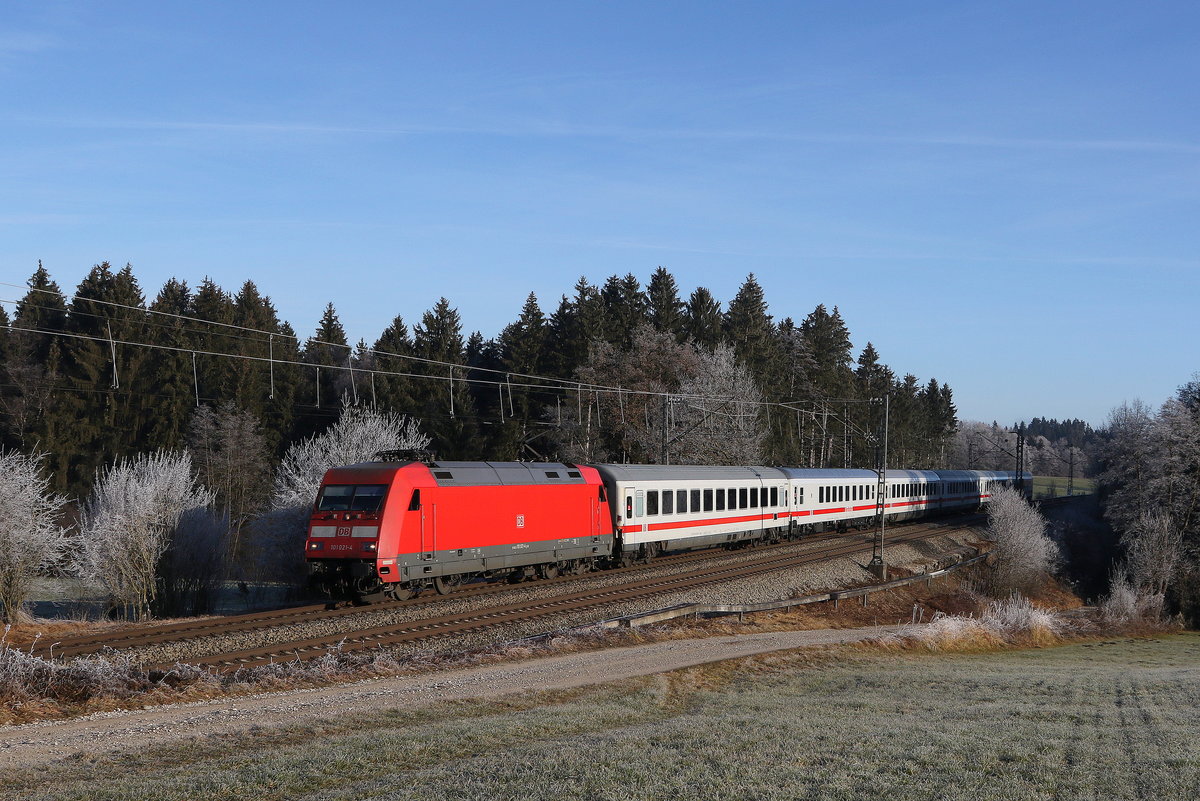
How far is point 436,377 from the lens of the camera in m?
55.2

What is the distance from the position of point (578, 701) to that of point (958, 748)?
5.89m

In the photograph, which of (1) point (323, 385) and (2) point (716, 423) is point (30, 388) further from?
(2) point (716, 423)

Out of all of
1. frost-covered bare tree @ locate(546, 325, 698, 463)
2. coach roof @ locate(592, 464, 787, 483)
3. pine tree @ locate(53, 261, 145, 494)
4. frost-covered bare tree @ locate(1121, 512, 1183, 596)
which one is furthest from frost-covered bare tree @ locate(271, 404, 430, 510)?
frost-covered bare tree @ locate(1121, 512, 1183, 596)

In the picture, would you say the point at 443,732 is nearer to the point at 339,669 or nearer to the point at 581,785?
the point at 581,785

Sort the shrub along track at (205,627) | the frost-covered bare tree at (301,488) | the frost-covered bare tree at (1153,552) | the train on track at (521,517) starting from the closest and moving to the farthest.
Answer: the shrub along track at (205,627) → the train on track at (521,517) → the frost-covered bare tree at (301,488) → the frost-covered bare tree at (1153,552)

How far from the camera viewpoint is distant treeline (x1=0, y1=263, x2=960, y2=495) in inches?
2630

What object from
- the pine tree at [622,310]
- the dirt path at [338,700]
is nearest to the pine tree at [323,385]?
the pine tree at [622,310]

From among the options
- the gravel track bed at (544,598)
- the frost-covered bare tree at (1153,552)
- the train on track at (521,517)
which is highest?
the train on track at (521,517)

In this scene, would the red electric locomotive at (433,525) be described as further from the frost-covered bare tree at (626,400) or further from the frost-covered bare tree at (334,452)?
the frost-covered bare tree at (626,400)

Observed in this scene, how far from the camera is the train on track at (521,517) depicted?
24562 millimetres

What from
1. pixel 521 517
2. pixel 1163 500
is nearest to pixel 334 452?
pixel 521 517

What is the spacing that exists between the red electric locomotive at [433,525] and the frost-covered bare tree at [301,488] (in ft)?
17.8

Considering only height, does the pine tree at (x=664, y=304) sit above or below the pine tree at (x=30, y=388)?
above

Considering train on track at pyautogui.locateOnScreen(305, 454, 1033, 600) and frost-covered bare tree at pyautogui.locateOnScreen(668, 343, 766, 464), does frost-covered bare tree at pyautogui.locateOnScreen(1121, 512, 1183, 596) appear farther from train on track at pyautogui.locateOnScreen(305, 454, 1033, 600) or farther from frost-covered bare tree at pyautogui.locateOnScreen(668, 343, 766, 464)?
frost-covered bare tree at pyautogui.locateOnScreen(668, 343, 766, 464)
